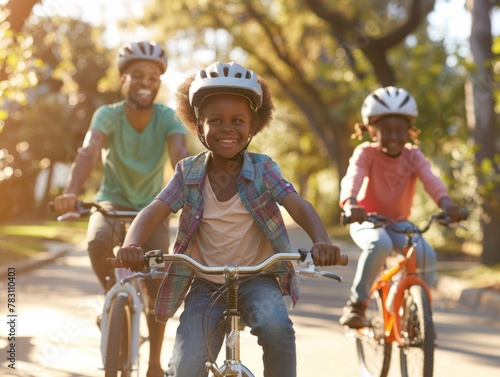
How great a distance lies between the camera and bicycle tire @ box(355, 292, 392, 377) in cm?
595

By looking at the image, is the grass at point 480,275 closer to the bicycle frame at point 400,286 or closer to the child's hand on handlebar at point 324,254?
the bicycle frame at point 400,286

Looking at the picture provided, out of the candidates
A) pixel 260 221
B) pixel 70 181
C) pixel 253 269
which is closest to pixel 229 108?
pixel 260 221

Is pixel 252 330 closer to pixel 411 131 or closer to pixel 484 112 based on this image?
pixel 411 131

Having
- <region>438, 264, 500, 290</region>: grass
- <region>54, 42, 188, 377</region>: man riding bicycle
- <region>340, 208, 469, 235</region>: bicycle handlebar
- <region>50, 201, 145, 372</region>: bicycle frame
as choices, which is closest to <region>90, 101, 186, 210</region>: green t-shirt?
<region>54, 42, 188, 377</region>: man riding bicycle

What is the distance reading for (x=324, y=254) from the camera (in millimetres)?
3633

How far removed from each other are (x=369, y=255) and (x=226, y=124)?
225 cm

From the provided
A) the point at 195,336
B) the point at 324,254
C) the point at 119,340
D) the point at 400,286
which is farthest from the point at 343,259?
the point at 400,286

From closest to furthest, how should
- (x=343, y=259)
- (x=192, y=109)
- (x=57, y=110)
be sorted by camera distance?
(x=343, y=259), (x=192, y=109), (x=57, y=110)

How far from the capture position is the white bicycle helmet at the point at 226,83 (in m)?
3.97

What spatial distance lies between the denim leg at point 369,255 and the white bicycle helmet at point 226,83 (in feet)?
6.99

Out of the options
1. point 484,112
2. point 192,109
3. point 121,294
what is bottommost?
point 121,294

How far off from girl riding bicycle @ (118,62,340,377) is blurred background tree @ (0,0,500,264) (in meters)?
6.86

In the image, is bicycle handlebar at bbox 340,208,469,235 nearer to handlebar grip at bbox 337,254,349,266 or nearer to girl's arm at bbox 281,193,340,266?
girl's arm at bbox 281,193,340,266

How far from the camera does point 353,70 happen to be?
81.4ft
